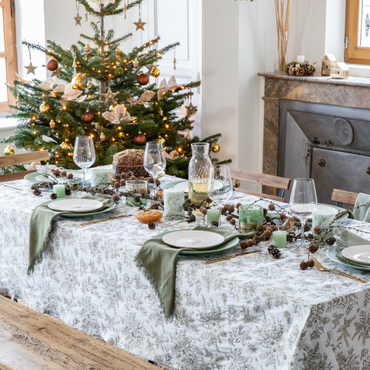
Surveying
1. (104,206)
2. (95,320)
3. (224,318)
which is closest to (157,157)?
(104,206)

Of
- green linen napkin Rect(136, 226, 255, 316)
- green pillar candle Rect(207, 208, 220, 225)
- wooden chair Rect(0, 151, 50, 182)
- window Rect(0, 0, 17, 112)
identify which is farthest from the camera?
window Rect(0, 0, 17, 112)

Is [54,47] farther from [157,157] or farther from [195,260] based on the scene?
[195,260]

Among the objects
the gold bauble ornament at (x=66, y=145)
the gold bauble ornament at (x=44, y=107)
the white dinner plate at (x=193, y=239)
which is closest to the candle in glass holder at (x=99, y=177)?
the white dinner plate at (x=193, y=239)

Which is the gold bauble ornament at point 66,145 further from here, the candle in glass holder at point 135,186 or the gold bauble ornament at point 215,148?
the candle in glass holder at point 135,186

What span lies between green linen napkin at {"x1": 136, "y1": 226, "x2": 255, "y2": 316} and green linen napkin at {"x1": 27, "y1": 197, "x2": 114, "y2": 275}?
1.41ft

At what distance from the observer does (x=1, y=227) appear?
7.07 ft

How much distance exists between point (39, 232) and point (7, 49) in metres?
3.17

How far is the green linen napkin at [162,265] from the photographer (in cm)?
155

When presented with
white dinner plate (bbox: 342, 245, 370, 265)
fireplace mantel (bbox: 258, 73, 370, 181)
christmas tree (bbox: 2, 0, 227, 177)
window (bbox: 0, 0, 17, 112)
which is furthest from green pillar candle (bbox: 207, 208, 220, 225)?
window (bbox: 0, 0, 17, 112)

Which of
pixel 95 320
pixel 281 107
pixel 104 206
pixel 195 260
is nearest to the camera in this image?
pixel 195 260

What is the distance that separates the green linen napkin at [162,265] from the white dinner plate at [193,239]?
0.02m

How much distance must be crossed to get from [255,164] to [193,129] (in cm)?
55

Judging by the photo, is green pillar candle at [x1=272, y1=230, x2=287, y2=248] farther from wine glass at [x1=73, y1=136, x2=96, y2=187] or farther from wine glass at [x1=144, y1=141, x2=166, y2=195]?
wine glass at [x1=73, y1=136, x2=96, y2=187]

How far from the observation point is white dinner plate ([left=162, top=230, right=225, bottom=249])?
1.64 meters
